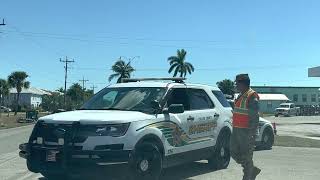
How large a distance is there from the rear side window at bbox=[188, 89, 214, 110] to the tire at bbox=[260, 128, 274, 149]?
6478mm

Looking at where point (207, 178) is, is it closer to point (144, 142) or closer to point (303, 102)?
point (144, 142)

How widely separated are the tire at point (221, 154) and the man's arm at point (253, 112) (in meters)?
3.12

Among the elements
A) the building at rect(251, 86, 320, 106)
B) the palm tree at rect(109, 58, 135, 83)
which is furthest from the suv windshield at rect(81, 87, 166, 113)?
the building at rect(251, 86, 320, 106)

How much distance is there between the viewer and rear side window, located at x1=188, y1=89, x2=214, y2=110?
11577 millimetres

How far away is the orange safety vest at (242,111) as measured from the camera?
916cm

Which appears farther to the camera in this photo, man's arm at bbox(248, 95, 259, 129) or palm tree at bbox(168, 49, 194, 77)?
palm tree at bbox(168, 49, 194, 77)

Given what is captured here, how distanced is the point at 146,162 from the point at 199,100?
2.86 m

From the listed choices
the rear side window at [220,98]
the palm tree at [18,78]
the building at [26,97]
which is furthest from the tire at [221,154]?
the building at [26,97]

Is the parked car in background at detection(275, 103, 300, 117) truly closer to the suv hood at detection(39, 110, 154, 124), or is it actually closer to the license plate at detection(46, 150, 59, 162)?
the suv hood at detection(39, 110, 154, 124)

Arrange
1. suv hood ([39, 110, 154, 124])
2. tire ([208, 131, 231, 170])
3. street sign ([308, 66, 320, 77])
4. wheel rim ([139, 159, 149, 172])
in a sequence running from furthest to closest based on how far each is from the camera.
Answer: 1. street sign ([308, 66, 320, 77])
2. tire ([208, 131, 231, 170])
3. wheel rim ([139, 159, 149, 172])
4. suv hood ([39, 110, 154, 124])

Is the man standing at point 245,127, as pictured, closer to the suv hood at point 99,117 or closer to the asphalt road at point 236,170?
the suv hood at point 99,117

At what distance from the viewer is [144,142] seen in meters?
9.41

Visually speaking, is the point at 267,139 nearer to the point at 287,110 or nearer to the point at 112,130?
the point at 112,130

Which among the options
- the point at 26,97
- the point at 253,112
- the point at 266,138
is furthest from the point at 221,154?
the point at 26,97
